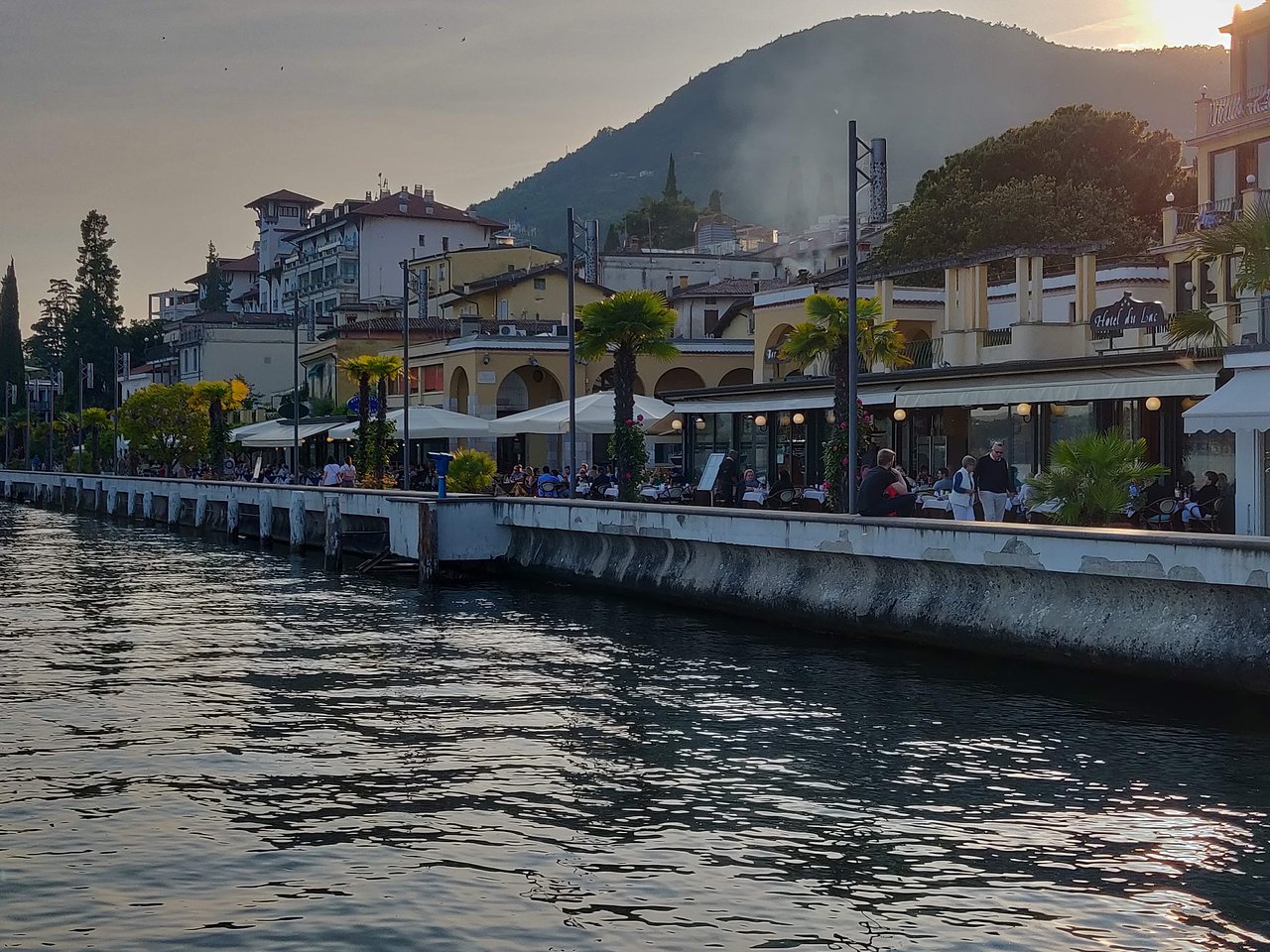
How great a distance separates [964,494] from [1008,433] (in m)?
6.90

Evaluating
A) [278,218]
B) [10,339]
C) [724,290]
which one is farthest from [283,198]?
[724,290]

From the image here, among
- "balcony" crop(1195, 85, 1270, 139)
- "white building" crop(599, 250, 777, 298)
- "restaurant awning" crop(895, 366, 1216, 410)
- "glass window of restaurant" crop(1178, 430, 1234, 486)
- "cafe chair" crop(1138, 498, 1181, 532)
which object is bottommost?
"cafe chair" crop(1138, 498, 1181, 532)

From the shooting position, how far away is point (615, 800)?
1182 cm

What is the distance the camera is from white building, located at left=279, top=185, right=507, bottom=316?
377 ft

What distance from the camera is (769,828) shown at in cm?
1094

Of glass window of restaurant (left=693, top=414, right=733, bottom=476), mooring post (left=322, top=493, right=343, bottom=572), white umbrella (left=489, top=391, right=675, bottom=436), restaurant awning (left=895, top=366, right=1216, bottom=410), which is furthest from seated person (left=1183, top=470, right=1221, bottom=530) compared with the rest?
glass window of restaurant (left=693, top=414, right=733, bottom=476)

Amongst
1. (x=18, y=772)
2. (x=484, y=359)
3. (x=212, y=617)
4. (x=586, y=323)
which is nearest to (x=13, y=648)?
(x=212, y=617)

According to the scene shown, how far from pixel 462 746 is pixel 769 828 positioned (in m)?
3.70

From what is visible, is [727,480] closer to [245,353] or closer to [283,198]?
[245,353]

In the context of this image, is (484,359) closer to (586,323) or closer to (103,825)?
(586,323)

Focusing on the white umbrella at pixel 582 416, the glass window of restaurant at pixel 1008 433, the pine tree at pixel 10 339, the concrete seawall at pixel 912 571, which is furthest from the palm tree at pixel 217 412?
the pine tree at pixel 10 339

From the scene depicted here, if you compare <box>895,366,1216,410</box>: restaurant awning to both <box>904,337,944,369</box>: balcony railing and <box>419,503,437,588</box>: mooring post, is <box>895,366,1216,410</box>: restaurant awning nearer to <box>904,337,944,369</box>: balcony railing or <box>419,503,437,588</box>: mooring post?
<box>904,337,944,369</box>: balcony railing

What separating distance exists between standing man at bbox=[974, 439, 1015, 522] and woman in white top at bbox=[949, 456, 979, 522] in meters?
0.23

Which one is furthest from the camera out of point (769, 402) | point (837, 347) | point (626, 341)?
point (769, 402)
